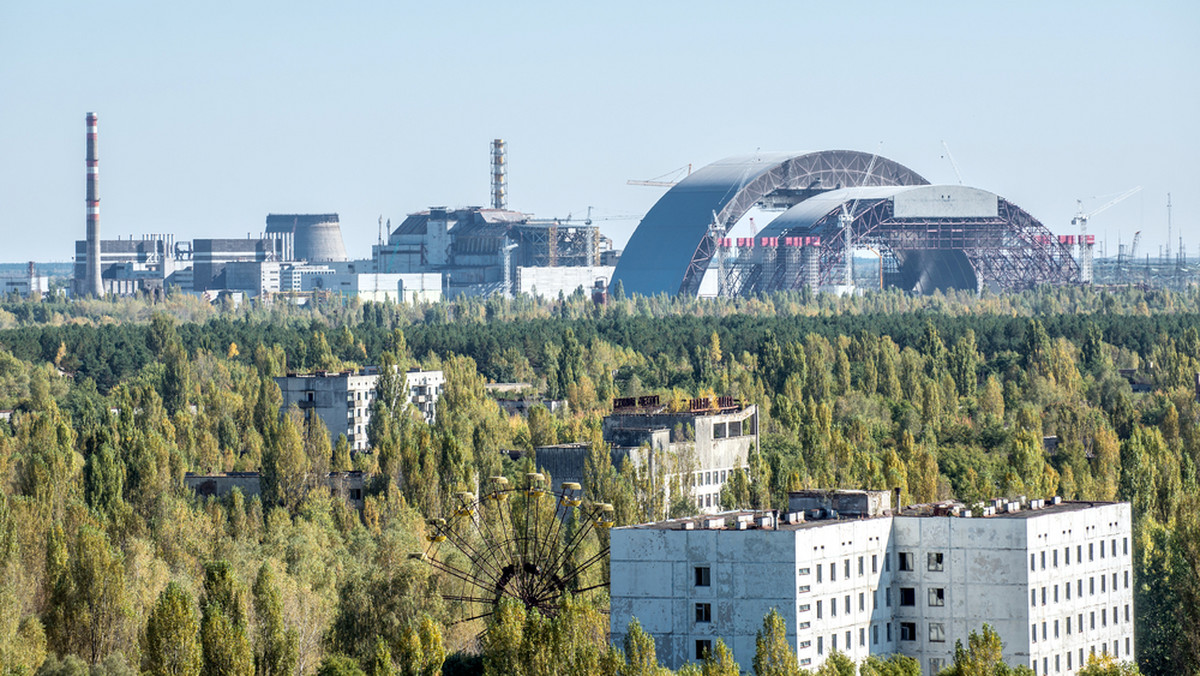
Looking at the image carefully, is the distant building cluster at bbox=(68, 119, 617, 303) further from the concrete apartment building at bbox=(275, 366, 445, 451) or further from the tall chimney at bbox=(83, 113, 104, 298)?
the concrete apartment building at bbox=(275, 366, 445, 451)

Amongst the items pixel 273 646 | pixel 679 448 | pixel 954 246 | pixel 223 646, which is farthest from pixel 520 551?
pixel 954 246

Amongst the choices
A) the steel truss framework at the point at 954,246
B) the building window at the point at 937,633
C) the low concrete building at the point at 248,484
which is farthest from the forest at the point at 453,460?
the steel truss framework at the point at 954,246

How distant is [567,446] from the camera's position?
57.2m

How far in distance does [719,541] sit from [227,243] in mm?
151658

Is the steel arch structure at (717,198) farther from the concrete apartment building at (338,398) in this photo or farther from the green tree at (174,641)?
the green tree at (174,641)

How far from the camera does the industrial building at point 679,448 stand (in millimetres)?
54406

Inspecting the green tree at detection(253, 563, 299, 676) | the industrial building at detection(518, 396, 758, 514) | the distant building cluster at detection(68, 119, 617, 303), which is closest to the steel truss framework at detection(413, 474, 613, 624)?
the green tree at detection(253, 563, 299, 676)

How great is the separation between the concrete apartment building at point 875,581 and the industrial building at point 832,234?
92.5m

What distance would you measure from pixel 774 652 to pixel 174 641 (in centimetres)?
877

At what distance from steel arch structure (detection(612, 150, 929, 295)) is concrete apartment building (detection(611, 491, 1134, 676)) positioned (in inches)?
3852

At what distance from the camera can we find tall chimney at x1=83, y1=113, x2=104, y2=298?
14962cm

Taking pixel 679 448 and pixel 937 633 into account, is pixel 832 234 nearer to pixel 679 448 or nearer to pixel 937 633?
pixel 679 448

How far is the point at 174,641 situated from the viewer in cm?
3209

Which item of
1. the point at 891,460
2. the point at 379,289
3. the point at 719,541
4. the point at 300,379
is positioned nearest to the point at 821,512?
the point at 719,541
